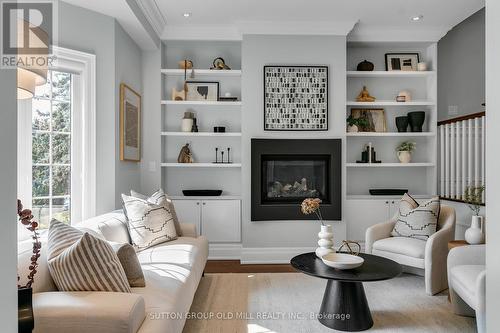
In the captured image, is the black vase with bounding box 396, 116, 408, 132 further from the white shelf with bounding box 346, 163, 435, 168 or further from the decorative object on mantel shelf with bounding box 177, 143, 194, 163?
the decorative object on mantel shelf with bounding box 177, 143, 194, 163

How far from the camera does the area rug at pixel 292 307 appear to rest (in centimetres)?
271

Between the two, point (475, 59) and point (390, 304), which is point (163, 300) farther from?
point (475, 59)

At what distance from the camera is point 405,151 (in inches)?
198

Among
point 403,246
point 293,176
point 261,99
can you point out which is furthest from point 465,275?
point 261,99

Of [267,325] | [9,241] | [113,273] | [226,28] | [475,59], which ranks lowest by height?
[267,325]

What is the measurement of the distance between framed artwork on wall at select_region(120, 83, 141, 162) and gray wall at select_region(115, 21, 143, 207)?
0.07 meters

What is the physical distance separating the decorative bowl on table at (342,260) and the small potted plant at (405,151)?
2557mm

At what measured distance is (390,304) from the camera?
3.13 metres

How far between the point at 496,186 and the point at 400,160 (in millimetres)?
4780

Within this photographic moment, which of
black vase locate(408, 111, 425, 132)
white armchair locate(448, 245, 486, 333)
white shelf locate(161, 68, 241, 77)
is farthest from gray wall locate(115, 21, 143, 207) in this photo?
black vase locate(408, 111, 425, 132)

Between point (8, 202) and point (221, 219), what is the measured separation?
419 centimetres

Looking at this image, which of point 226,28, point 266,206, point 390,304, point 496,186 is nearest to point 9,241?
point 496,186

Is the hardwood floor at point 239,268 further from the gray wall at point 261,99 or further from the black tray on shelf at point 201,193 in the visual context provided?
the black tray on shelf at point 201,193

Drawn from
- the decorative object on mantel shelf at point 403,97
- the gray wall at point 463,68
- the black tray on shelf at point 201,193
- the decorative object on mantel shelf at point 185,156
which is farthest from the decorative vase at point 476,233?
the decorative object on mantel shelf at point 185,156
